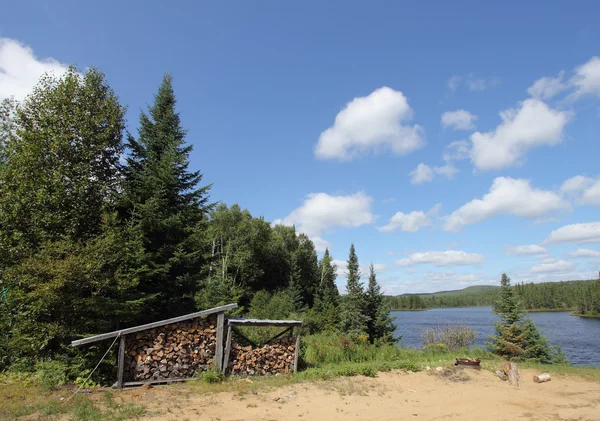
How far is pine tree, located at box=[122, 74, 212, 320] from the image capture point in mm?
11078

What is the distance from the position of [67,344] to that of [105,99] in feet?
27.6

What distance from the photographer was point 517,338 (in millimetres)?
15844

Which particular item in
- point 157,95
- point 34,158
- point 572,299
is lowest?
point 572,299

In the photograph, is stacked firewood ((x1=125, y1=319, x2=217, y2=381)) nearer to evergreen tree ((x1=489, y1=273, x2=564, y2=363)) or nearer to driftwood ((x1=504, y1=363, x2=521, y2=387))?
driftwood ((x1=504, y1=363, x2=521, y2=387))

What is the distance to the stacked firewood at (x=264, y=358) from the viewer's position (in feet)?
31.5

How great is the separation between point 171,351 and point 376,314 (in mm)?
20129

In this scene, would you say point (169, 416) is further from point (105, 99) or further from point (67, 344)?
point (105, 99)

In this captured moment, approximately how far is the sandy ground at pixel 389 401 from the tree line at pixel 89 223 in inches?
127

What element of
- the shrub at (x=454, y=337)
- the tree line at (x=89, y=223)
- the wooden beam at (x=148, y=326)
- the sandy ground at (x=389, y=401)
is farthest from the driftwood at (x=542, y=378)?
the tree line at (x=89, y=223)

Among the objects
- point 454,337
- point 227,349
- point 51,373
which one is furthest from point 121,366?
point 454,337

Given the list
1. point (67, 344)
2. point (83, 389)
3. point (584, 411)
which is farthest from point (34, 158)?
point (584, 411)

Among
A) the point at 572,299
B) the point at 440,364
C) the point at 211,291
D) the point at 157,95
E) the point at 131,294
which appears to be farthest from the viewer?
the point at 572,299

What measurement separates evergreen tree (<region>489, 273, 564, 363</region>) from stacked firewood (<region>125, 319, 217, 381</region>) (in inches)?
524

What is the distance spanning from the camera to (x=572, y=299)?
97.6 m
